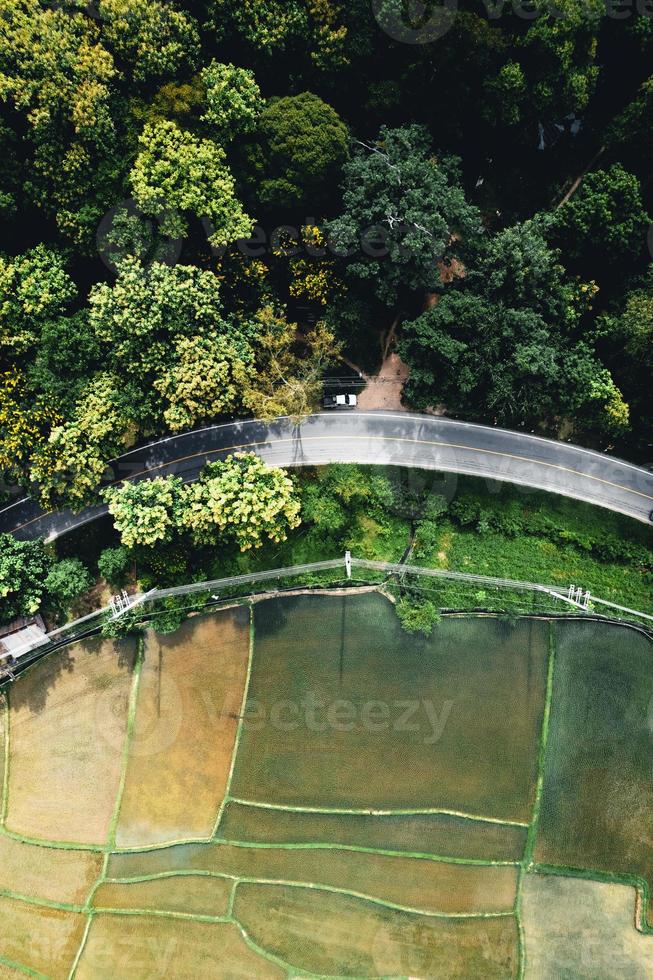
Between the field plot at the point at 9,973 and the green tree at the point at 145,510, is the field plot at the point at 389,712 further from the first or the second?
the field plot at the point at 9,973

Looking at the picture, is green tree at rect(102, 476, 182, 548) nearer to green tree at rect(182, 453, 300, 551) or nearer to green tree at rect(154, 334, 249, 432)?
green tree at rect(182, 453, 300, 551)

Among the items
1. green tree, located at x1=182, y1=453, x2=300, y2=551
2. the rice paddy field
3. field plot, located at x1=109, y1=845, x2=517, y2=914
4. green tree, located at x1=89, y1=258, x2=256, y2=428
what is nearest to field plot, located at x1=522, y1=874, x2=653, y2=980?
the rice paddy field

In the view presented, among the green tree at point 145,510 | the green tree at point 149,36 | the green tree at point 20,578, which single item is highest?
the green tree at point 149,36

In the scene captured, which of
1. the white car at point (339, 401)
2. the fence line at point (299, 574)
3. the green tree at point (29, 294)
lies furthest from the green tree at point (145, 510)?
the white car at point (339, 401)

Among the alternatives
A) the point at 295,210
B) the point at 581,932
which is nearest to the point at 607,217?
the point at 295,210

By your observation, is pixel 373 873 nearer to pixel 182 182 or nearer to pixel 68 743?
pixel 68 743

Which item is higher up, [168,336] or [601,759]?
[168,336]
